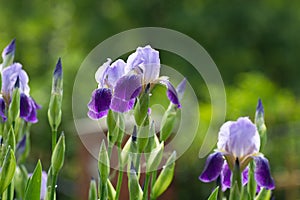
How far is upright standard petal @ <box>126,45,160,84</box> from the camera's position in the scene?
0.85 m

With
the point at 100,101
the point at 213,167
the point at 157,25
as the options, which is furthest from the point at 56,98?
the point at 157,25

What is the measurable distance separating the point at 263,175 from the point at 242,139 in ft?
0.17

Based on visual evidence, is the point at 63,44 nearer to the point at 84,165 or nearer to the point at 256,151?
the point at 84,165

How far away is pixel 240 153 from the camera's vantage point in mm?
877

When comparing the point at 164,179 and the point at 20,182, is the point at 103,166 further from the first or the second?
the point at 20,182

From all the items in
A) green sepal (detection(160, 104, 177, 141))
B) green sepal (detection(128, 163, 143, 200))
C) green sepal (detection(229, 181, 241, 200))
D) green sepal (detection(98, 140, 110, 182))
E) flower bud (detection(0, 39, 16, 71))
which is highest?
flower bud (detection(0, 39, 16, 71))

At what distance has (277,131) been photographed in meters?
3.39

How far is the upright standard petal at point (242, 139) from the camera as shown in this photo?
878 millimetres

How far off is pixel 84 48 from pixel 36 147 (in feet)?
4.41

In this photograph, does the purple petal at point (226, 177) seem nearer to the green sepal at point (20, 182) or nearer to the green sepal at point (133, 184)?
the green sepal at point (133, 184)

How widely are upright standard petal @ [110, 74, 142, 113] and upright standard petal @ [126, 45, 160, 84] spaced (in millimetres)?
26

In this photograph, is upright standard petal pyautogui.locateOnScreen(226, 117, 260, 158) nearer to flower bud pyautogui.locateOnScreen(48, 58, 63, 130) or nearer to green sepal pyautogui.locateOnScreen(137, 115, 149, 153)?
green sepal pyautogui.locateOnScreen(137, 115, 149, 153)

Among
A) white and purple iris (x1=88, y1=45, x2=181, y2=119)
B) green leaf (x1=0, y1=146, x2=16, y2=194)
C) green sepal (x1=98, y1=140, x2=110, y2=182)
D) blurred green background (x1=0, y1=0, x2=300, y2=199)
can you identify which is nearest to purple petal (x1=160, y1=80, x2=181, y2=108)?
white and purple iris (x1=88, y1=45, x2=181, y2=119)

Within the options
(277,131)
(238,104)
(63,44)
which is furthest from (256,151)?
(63,44)
